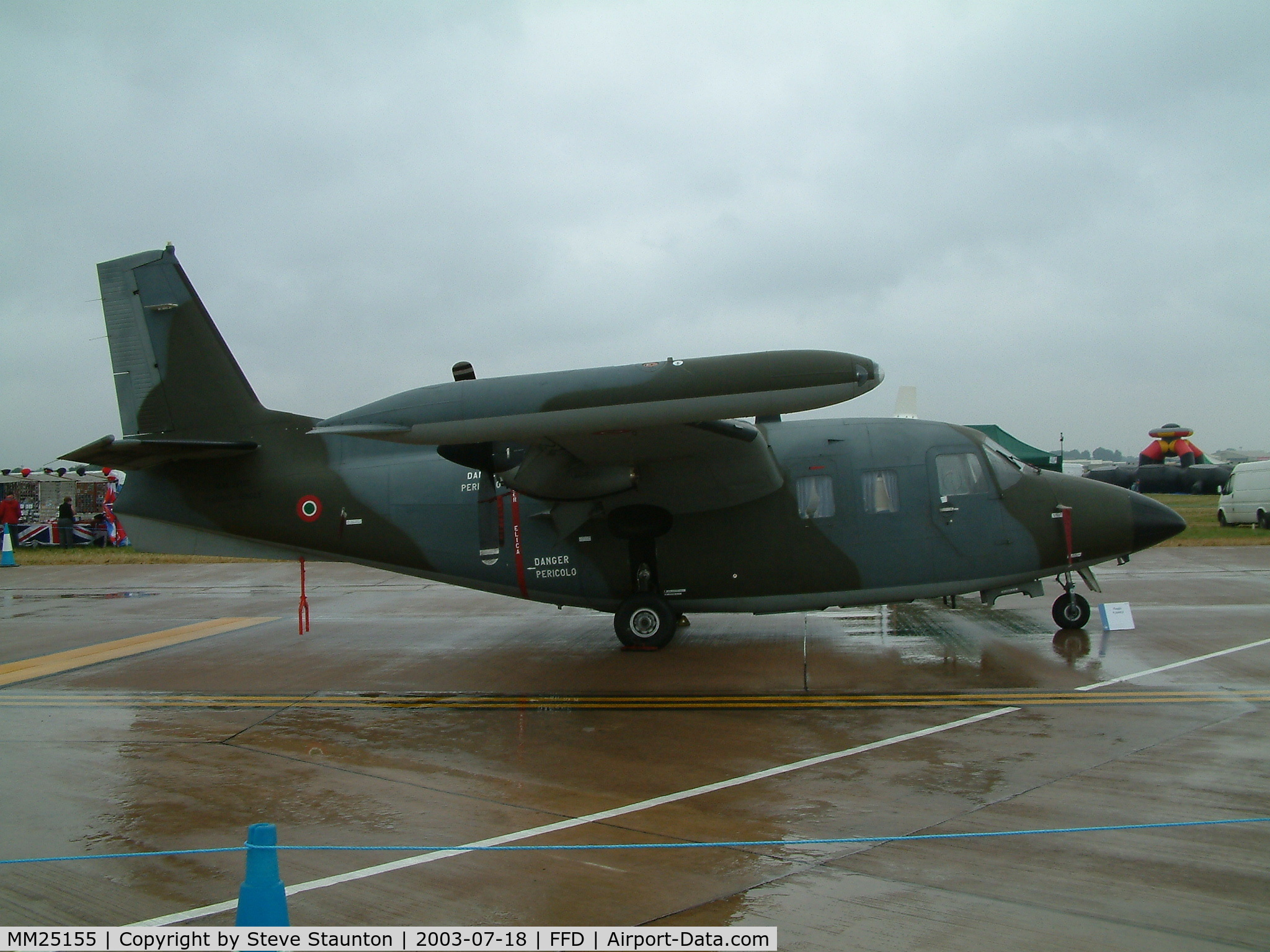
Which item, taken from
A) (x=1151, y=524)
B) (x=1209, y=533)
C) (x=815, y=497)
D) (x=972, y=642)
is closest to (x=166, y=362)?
(x=815, y=497)

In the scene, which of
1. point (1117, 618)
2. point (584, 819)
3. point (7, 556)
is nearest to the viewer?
point (584, 819)

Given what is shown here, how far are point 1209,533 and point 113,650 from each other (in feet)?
104

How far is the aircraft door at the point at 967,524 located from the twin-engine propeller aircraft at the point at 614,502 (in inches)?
1.0

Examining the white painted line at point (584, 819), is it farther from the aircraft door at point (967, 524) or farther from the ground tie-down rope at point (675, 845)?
the aircraft door at point (967, 524)

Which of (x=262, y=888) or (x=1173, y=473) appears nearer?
(x=262, y=888)

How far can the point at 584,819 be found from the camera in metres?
6.24

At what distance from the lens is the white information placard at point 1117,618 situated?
12.9 metres

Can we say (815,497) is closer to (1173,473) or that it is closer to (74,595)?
(74,595)

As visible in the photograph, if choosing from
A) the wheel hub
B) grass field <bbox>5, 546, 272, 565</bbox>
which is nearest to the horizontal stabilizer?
the wheel hub

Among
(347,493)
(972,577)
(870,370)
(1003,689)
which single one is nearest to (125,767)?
(347,493)

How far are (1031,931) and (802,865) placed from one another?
130 cm

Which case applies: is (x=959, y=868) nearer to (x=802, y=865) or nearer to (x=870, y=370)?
(x=802, y=865)

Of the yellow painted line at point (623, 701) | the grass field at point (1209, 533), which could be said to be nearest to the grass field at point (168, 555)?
the grass field at point (1209, 533)

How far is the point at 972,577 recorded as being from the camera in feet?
39.8
